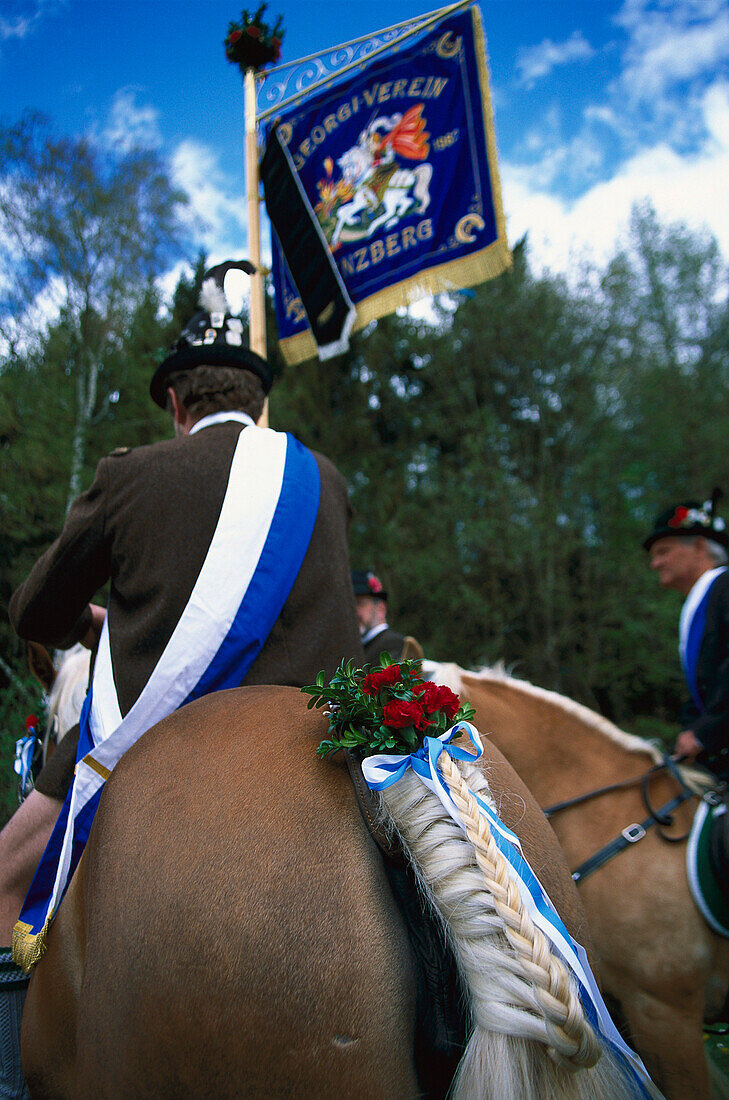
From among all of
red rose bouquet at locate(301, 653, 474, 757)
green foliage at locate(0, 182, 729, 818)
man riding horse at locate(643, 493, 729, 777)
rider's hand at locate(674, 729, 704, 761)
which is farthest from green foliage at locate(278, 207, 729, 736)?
red rose bouquet at locate(301, 653, 474, 757)

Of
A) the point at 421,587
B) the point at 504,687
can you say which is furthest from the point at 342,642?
the point at 421,587

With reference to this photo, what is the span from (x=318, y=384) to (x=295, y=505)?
42.8 ft

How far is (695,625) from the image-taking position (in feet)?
12.0

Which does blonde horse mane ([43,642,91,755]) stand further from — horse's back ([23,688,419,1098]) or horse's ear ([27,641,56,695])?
horse's back ([23,688,419,1098])

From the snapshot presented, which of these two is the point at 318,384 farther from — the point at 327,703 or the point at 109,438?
the point at 327,703

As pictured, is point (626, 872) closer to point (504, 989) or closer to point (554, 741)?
point (554, 741)

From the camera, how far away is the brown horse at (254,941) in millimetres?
909

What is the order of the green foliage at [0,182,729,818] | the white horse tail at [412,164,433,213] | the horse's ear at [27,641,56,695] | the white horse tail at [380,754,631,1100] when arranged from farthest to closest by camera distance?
the green foliage at [0,182,729,818]
the white horse tail at [412,164,433,213]
the horse's ear at [27,641,56,695]
the white horse tail at [380,754,631,1100]

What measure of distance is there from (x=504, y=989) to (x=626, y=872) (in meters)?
2.53

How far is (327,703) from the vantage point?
126cm

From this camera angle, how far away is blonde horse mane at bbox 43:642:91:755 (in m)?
2.34

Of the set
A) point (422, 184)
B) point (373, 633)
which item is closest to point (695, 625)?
point (373, 633)

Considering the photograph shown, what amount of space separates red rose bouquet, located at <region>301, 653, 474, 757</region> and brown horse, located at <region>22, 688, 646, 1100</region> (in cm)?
7

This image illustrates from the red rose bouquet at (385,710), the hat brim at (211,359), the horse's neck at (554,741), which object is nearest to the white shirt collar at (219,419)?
the hat brim at (211,359)
